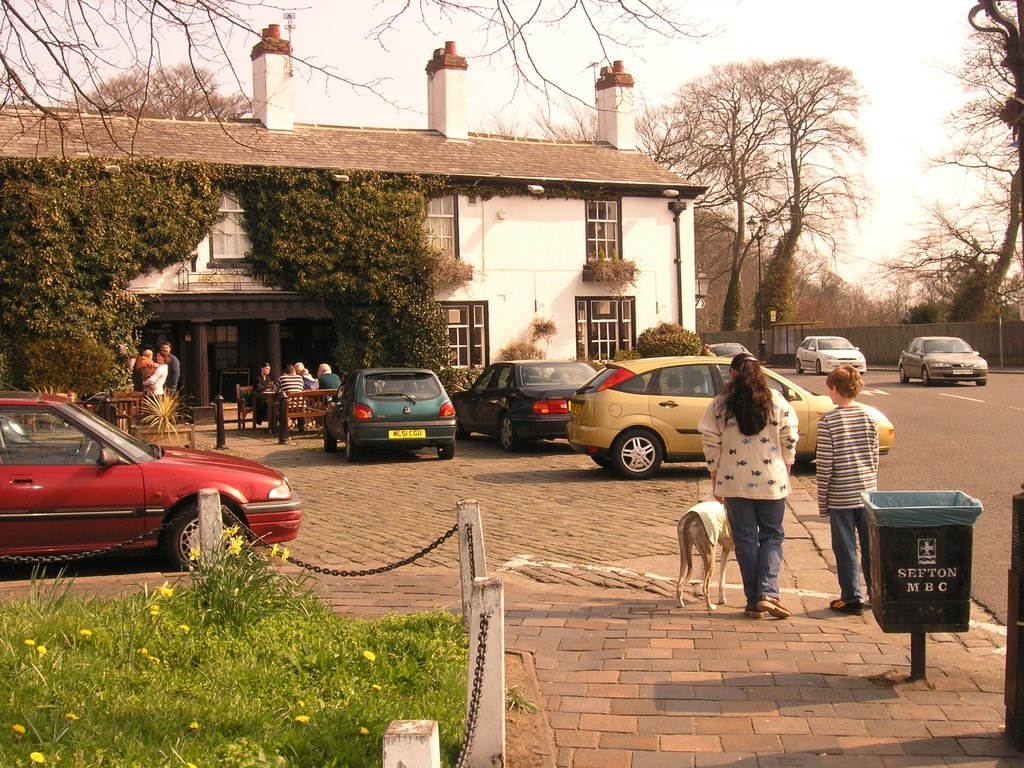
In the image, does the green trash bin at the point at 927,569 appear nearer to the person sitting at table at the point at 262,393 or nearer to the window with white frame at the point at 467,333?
the person sitting at table at the point at 262,393

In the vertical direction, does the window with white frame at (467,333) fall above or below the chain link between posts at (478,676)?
above

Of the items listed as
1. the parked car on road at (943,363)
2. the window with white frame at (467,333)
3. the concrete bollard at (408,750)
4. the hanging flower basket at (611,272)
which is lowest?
the concrete bollard at (408,750)

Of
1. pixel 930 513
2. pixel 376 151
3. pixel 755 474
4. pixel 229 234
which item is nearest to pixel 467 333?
pixel 376 151

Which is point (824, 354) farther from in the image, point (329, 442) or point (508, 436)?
point (329, 442)

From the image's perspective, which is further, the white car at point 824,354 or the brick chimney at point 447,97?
the white car at point 824,354

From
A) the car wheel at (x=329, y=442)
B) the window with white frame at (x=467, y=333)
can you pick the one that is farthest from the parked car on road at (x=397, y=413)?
the window with white frame at (x=467, y=333)

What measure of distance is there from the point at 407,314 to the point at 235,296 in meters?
4.32

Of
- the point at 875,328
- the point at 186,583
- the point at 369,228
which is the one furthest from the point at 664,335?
the point at 875,328

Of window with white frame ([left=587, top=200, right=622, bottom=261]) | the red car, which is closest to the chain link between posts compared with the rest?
the red car

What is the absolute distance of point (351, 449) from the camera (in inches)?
681

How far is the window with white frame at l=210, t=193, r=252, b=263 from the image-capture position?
25859 mm

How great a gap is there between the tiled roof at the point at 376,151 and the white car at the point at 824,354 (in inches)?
543

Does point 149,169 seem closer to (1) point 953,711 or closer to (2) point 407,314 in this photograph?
(2) point 407,314

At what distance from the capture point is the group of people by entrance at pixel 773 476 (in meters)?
7.16
